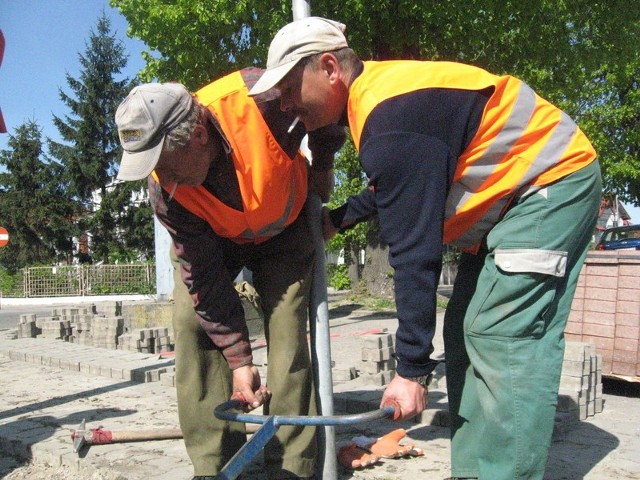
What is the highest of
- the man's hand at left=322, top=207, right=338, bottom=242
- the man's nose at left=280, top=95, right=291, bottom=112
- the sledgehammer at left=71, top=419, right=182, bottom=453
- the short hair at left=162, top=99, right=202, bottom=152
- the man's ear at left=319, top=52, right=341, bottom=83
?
the man's ear at left=319, top=52, right=341, bottom=83

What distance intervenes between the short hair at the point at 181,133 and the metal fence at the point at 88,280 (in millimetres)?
22616

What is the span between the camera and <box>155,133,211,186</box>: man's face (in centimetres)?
265

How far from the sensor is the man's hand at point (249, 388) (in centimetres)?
295

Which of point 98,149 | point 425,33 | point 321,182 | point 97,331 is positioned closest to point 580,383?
point 321,182

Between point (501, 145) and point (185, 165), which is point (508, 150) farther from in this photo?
point (185, 165)

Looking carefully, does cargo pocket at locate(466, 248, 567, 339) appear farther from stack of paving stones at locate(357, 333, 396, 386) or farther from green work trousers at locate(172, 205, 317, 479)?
stack of paving stones at locate(357, 333, 396, 386)

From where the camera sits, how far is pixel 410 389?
7.16 ft

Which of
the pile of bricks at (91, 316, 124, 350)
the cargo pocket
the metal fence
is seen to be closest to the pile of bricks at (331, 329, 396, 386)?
the cargo pocket

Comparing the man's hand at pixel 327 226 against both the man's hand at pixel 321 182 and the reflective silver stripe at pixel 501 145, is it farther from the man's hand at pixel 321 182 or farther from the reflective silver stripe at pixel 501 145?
the reflective silver stripe at pixel 501 145

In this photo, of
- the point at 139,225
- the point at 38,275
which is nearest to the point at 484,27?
the point at 38,275

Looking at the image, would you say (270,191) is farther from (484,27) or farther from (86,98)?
(86,98)

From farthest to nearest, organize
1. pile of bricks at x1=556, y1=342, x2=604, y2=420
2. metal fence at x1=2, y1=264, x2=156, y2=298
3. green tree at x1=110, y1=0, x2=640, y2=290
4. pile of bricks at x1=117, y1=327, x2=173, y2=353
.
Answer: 1. metal fence at x1=2, y1=264, x2=156, y2=298
2. green tree at x1=110, y1=0, x2=640, y2=290
3. pile of bricks at x1=117, y1=327, x2=173, y2=353
4. pile of bricks at x1=556, y1=342, x2=604, y2=420

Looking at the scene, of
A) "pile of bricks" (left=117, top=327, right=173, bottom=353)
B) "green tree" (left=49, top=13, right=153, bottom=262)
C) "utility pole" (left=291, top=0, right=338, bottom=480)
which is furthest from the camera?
"green tree" (left=49, top=13, right=153, bottom=262)

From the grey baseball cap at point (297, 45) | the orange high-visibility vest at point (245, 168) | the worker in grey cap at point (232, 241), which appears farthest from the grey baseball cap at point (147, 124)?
the grey baseball cap at point (297, 45)
